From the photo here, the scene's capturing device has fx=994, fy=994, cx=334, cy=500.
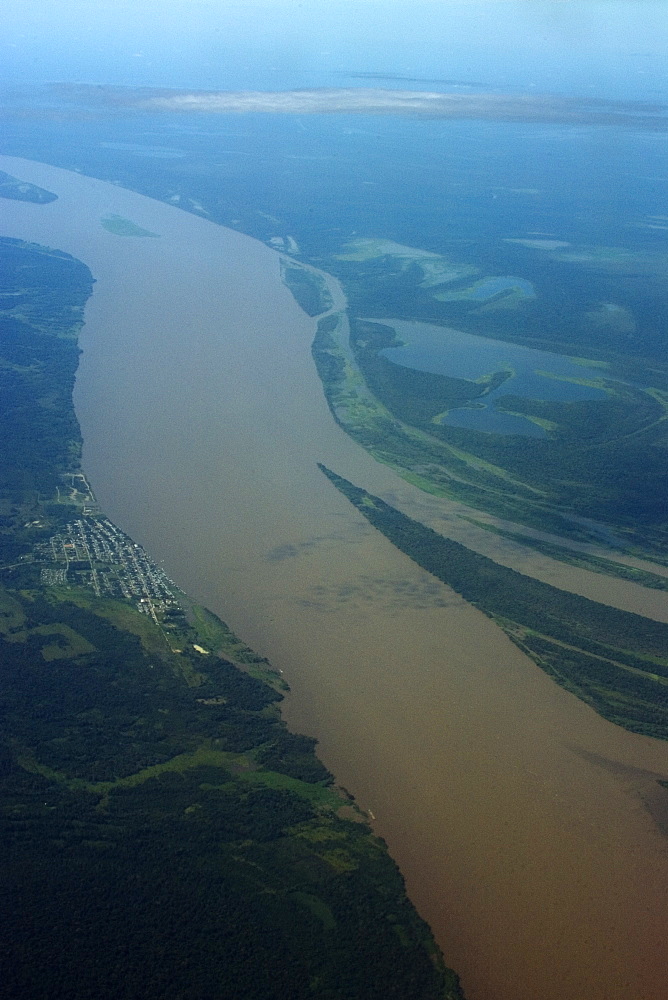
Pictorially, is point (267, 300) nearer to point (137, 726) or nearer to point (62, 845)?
point (137, 726)

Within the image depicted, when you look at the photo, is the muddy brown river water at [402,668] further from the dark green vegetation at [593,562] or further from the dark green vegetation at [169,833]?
the dark green vegetation at [169,833]

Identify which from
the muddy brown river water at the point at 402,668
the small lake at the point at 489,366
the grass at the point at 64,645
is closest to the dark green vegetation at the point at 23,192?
the muddy brown river water at the point at 402,668

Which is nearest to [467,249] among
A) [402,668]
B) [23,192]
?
[23,192]

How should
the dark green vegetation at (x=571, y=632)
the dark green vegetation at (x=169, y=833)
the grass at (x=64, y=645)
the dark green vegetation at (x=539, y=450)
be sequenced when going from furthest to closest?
1. the dark green vegetation at (x=539, y=450)
2. the grass at (x=64, y=645)
3. the dark green vegetation at (x=571, y=632)
4. the dark green vegetation at (x=169, y=833)

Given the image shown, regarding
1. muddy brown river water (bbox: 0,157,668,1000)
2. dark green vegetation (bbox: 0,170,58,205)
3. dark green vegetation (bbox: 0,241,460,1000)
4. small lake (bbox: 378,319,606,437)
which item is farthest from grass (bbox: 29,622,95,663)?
dark green vegetation (bbox: 0,170,58,205)

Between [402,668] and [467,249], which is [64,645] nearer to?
[402,668]

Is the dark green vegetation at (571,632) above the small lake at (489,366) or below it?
below

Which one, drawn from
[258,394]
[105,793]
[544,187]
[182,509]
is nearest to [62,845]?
[105,793]
